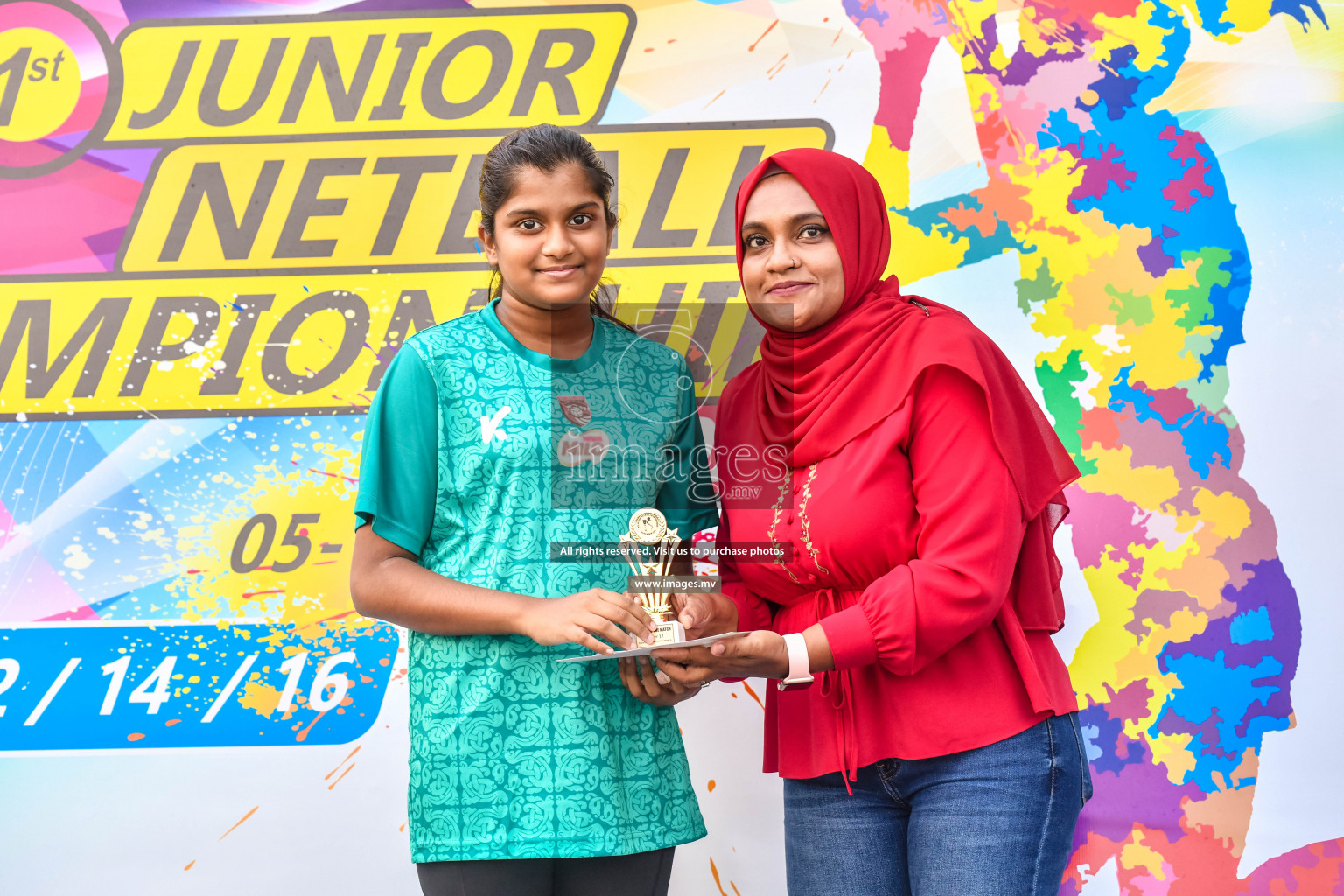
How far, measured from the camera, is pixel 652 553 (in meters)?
1.58

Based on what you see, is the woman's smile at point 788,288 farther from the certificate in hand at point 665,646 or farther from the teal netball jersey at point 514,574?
the certificate in hand at point 665,646

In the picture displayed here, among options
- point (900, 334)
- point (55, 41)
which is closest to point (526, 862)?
point (900, 334)

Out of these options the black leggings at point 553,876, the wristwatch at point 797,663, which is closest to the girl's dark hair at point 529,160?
the wristwatch at point 797,663

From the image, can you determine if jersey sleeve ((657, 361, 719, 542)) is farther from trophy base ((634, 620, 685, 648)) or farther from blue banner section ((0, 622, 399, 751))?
blue banner section ((0, 622, 399, 751))

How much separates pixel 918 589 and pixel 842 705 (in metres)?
0.26

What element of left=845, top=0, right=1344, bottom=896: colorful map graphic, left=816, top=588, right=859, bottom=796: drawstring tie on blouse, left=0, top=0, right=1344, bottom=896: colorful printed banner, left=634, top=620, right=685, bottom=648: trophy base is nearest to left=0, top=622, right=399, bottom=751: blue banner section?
left=0, top=0, right=1344, bottom=896: colorful printed banner

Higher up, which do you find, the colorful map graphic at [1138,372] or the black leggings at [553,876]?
the colorful map graphic at [1138,372]

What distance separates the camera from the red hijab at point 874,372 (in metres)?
1.47

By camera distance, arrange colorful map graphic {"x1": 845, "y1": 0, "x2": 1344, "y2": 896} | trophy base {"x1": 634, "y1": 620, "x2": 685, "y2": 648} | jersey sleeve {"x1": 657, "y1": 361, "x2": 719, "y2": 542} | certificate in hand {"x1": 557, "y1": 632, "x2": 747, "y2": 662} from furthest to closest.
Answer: colorful map graphic {"x1": 845, "y1": 0, "x2": 1344, "y2": 896} < jersey sleeve {"x1": 657, "y1": 361, "x2": 719, "y2": 542} < trophy base {"x1": 634, "y1": 620, "x2": 685, "y2": 648} < certificate in hand {"x1": 557, "y1": 632, "x2": 747, "y2": 662}

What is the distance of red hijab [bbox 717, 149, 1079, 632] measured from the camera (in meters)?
1.47

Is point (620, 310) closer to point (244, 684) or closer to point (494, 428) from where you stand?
point (494, 428)

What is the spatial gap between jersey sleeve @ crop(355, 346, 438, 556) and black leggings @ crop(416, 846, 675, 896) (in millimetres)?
514

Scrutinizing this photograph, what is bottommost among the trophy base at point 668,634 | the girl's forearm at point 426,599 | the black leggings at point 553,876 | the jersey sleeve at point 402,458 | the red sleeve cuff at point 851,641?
the black leggings at point 553,876

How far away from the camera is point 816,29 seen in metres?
2.61
